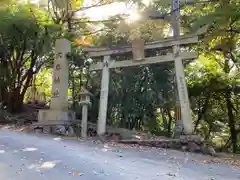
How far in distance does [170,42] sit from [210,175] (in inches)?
154

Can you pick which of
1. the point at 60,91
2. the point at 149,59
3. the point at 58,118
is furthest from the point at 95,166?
the point at 60,91

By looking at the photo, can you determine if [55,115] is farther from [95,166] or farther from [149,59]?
[95,166]

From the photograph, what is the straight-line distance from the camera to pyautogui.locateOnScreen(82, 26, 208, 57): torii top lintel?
6.62 meters

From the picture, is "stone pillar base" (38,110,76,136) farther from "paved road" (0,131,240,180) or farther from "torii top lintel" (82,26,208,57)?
"paved road" (0,131,240,180)

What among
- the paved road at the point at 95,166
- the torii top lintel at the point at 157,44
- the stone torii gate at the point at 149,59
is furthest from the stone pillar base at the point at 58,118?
the paved road at the point at 95,166

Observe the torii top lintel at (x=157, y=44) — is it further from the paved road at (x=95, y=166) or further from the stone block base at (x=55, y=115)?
the paved road at (x=95, y=166)

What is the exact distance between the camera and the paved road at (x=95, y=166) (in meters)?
3.41

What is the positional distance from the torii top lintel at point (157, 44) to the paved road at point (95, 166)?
302 cm

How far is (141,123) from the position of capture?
378 inches

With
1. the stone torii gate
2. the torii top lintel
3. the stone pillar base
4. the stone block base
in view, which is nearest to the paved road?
the stone torii gate

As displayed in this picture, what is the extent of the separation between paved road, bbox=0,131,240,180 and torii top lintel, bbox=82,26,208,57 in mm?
3023

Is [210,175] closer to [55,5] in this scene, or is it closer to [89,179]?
[89,179]

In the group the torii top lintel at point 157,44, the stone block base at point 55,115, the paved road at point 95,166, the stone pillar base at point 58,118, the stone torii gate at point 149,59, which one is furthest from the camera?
the stone block base at point 55,115

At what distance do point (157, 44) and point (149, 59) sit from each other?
47 cm
